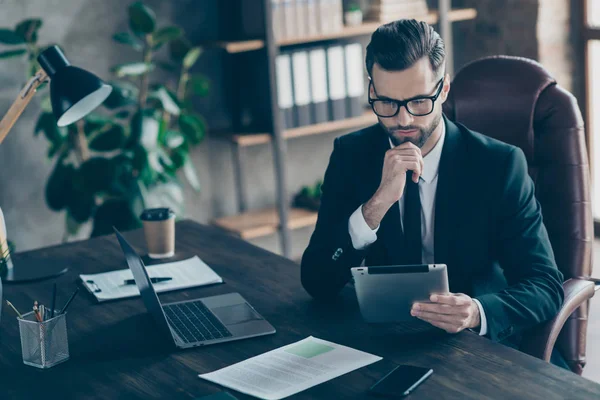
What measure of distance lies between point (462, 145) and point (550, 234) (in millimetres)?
346

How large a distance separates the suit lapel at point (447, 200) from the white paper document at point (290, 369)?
0.48 metres

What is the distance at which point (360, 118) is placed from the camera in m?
4.20

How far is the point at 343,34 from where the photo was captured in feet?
13.3

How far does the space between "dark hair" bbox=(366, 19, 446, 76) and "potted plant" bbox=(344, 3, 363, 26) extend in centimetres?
205

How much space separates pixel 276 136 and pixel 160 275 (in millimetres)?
1798

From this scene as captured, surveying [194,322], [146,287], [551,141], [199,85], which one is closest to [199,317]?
[194,322]

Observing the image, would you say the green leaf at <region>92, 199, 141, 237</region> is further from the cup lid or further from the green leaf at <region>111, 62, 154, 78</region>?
the cup lid

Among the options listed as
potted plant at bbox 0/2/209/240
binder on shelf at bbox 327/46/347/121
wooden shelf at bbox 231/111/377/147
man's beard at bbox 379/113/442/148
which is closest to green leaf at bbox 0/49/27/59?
potted plant at bbox 0/2/209/240

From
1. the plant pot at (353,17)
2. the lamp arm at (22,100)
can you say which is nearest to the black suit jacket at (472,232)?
the lamp arm at (22,100)

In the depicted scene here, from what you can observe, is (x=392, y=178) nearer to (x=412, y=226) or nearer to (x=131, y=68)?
(x=412, y=226)

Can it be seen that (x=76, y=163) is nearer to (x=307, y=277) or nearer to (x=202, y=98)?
(x=202, y=98)

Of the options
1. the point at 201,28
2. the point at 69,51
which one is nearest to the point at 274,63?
the point at 201,28

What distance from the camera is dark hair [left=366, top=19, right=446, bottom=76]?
2.02 meters

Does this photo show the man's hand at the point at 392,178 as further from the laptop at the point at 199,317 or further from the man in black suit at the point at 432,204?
the laptop at the point at 199,317
